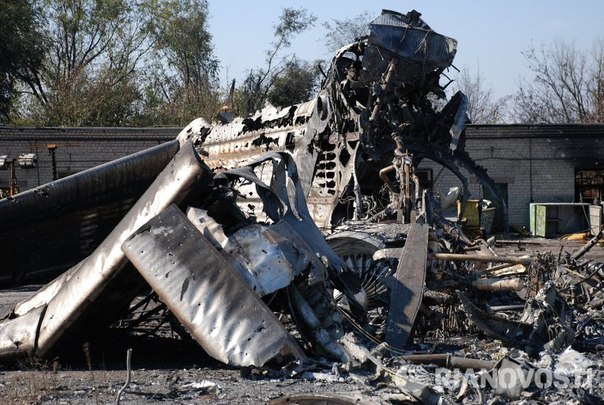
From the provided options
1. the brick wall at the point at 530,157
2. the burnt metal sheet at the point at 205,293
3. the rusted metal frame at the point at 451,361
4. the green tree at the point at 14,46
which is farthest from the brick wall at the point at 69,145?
the rusted metal frame at the point at 451,361

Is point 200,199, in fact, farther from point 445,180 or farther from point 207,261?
point 445,180

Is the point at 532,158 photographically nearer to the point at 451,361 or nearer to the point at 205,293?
the point at 451,361

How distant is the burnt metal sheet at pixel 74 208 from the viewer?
9422mm

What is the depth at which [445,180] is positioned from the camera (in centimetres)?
3039

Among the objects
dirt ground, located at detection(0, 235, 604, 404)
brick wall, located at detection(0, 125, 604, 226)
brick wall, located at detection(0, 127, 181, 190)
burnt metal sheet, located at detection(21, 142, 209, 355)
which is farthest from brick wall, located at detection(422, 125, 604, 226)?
dirt ground, located at detection(0, 235, 604, 404)

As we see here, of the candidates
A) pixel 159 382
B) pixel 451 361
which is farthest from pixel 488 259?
pixel 159 382

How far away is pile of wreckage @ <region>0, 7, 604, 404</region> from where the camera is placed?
22.7ft

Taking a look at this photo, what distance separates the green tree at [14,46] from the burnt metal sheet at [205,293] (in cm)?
3173

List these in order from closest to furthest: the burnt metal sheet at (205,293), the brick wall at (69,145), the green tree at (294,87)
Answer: the burnt metal sheet at (205,293) → the brick wall at (69,145) → the green tree at (294,87)

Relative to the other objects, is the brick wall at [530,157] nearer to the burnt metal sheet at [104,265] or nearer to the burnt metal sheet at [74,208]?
the burnt metal sheet at [74,208]

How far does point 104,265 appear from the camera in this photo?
755cm

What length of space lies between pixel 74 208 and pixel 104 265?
7.61 feet

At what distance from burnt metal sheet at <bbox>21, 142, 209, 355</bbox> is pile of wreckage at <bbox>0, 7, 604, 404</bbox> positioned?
0.02 m

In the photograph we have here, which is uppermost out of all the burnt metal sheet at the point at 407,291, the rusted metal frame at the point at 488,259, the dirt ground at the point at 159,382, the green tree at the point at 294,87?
the green tree at the point at 294,87
